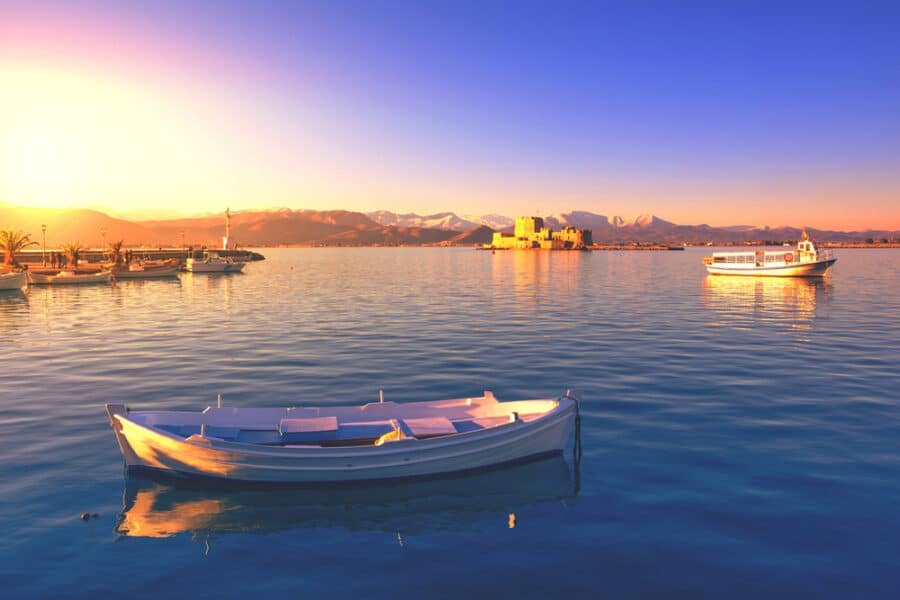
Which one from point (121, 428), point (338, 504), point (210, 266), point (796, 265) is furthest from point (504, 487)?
point (210, 266)

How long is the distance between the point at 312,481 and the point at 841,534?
11.6m

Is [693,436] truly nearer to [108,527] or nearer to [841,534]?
[841,534]

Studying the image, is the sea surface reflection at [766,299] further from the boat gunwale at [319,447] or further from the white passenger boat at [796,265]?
the boat gunwale at [319,447]

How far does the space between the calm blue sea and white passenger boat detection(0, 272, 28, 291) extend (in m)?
38.3

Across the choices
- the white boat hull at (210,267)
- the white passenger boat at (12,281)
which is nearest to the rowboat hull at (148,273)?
the white boat hull at (210,267)

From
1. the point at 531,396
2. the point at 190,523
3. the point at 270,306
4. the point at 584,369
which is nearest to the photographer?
the point at 190,523

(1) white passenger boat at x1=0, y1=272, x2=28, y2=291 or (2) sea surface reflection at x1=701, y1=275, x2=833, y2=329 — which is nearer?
(2) sea surface reflection at x1=701, y1=275, x2=833, y2=329

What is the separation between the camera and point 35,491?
46.1 feet

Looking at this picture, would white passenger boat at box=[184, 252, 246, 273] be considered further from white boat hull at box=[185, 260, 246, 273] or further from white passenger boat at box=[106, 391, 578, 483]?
white passenger boat at box=[106, 391, 578, 483]

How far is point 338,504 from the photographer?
1367 centimetres

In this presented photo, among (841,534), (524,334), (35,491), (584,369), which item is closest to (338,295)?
(524,334)

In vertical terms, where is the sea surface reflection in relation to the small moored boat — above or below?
below

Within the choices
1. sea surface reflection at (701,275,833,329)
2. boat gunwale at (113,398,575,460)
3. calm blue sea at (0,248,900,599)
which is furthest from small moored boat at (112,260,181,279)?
boat gunwale at (113,398,575,460)

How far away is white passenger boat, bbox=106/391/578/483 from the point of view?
13.7m
